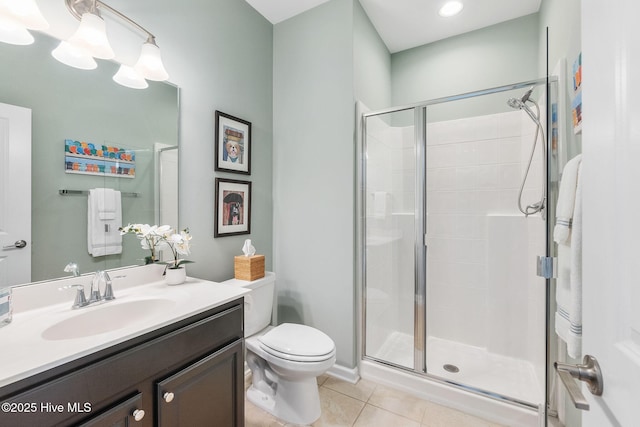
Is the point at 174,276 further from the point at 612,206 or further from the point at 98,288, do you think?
the point at 612,206

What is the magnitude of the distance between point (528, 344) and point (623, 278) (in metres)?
2.11

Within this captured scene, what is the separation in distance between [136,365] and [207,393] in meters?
0.36

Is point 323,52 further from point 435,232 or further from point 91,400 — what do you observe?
point 91,400

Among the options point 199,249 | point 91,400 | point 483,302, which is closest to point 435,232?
point 483,302

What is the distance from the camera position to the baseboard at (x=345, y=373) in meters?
1.94

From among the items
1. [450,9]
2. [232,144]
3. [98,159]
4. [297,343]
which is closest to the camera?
[98,159]

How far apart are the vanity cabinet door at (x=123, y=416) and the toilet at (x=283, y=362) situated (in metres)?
0.63

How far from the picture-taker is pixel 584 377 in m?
0.52

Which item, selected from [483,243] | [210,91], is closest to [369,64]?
[210,91]

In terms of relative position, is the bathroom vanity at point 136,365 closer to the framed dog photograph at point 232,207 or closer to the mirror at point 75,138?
the mirror at point 75,138

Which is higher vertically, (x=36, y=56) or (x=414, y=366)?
(x=36, y=56)

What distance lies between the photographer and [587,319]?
1.87ft

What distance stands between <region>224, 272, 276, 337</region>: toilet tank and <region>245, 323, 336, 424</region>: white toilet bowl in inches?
2.7

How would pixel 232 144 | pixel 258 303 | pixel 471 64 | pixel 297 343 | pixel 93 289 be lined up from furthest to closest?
pixel 471 64, pixel 232 144, pixel 258 303, pixel 297 343, pixel 93 289
